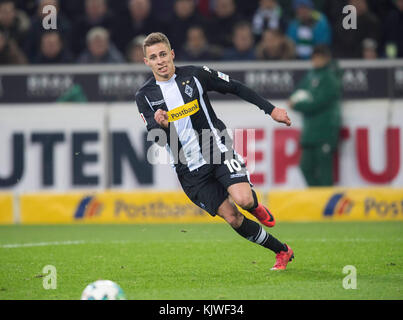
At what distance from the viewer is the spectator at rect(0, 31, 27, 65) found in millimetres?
13453

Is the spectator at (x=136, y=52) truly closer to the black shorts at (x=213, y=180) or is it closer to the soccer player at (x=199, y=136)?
the soccer player at (x=199, y=136)

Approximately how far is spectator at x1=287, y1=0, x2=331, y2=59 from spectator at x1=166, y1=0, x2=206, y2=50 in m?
1.66

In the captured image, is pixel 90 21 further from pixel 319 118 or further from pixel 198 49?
→ pixel 319 118

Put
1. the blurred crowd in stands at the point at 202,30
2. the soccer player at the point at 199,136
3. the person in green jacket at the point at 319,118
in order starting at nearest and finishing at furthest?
the soccer player at the point at 199,136
the person in green jacket at the point at 319,118
the blurred crowd in stands at the point at 202,30

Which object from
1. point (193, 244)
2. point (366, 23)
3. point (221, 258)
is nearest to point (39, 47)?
point (366, 23)

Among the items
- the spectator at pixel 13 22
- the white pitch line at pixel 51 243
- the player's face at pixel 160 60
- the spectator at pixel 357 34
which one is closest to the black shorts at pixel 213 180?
the player's face at pixel 160 60

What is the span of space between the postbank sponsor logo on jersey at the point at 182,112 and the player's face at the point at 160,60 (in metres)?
0.29

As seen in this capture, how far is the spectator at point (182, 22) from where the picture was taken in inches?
547

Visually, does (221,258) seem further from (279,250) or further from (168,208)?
(168,208)

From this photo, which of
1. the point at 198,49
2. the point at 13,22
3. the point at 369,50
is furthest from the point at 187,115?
the point at 13,22

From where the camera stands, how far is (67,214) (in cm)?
1221

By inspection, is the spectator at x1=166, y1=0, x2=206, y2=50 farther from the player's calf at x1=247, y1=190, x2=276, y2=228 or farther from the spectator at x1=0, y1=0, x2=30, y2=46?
the player's calf at x1=247, y1=190, x2=276, y2=228

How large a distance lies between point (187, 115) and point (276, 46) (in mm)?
5769

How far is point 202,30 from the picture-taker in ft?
45.0
